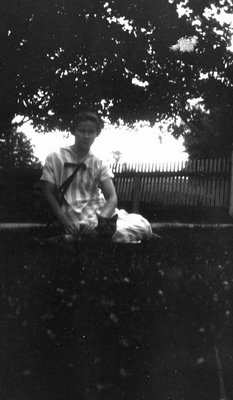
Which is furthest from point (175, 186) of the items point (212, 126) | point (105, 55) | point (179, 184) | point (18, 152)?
point (212, 126)

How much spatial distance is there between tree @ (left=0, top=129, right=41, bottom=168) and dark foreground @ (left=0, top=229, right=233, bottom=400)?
34571mm

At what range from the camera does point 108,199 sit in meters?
5.50

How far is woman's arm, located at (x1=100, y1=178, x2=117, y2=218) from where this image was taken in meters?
5.26

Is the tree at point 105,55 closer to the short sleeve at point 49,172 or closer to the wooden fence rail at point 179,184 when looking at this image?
the wooden fence rail at point 179,184

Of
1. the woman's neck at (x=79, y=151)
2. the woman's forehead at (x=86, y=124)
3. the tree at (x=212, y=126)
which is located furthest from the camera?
the tree at (x=212, y=126)

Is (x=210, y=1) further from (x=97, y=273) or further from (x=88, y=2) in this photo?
(x=97, y=273)

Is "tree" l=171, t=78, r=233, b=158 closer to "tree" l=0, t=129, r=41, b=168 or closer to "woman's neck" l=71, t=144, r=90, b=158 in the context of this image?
"tree" l=0, t=129, r=41, b=168

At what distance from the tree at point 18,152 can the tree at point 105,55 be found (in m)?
17.0

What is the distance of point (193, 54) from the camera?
18.7 meters

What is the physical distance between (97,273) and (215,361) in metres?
1.17

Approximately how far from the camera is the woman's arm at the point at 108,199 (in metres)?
5.26

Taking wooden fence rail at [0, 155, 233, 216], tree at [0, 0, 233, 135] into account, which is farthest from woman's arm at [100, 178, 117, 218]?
tree at [0, 0, 233, 135]

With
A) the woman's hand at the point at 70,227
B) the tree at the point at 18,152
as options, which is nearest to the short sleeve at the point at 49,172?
the woman's hand at the point at 70,227

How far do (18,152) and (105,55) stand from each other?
2483cm
